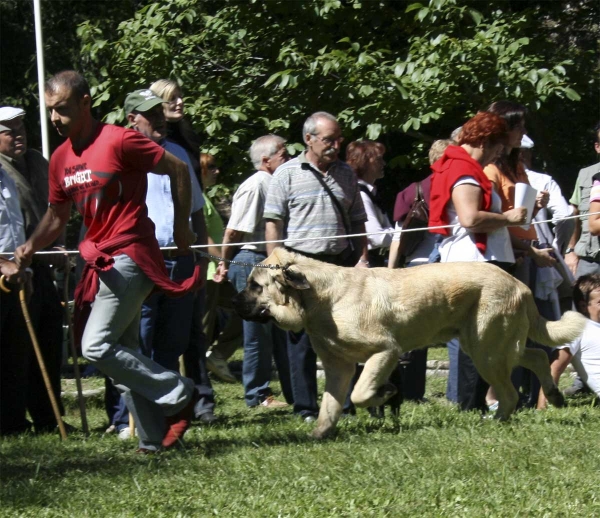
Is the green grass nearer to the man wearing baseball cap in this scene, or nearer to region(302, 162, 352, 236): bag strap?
the man wearing baseball cap

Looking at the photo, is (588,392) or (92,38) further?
(92,38)

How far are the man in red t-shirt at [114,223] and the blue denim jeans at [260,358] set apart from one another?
9.71 feet

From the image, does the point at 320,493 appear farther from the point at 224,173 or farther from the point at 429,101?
the point at 224,173

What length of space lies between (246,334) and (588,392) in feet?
9.78

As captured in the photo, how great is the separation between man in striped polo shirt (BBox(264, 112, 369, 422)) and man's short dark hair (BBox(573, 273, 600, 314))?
1977mm

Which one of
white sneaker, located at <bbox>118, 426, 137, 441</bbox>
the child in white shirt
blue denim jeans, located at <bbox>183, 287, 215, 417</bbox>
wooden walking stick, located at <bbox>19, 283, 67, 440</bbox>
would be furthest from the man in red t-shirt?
the child in white shirt

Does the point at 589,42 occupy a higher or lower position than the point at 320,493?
higher

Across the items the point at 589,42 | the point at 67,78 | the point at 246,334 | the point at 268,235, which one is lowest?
the point at 246,334

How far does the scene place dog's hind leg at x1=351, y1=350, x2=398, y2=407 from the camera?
628 centimetres

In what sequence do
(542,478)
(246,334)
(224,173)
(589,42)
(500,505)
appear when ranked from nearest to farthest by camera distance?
(500,505) < (542,478) < (246,334) < (224,173) < (589,42)

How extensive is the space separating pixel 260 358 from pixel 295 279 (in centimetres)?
264

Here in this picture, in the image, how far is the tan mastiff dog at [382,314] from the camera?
6336mm

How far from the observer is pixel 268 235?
24.2 ft

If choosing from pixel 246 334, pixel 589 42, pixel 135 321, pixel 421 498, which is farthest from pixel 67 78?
pixel 589 42
